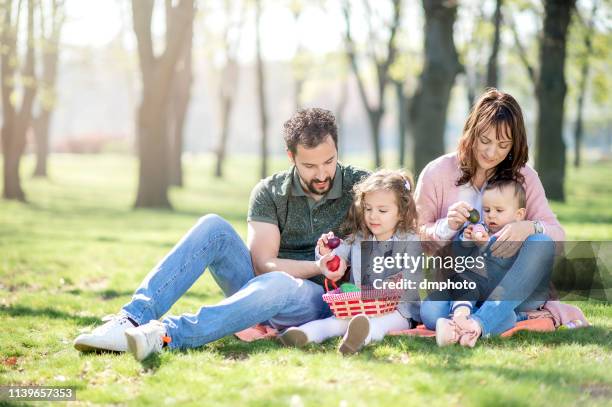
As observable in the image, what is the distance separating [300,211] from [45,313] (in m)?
2.74

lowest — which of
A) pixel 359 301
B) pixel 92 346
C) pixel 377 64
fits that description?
pixel 92 346

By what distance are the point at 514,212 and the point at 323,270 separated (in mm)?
1355

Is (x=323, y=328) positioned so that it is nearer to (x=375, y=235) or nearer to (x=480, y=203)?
(x=375, y=235)

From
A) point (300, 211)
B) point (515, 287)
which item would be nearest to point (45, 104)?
point (300, 211)

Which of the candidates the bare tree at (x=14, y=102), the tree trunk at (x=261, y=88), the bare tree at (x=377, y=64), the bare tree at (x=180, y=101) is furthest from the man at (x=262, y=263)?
the bare tree at (x=180, y=101)

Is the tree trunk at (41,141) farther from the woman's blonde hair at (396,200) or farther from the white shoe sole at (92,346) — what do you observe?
the woman's blonde hair at (396,200)

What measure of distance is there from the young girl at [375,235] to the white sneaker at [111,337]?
0.99 meters

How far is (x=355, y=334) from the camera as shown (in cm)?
421

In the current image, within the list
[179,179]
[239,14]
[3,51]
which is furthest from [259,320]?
[239,14]

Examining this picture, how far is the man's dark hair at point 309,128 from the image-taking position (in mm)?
4664

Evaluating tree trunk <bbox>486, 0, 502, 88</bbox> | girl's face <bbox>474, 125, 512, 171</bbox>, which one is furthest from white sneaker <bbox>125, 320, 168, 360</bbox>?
tree trunk <bbox>486, 0, 502, 88</bbox>

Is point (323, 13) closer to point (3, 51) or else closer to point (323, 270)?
point (3, 51)

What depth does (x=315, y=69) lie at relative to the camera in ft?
100

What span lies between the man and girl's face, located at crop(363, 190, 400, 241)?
1.17 ft
